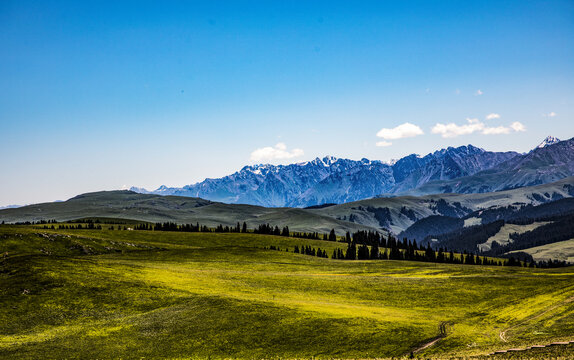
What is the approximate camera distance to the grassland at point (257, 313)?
60.0 m

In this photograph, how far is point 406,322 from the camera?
6862 centimetres

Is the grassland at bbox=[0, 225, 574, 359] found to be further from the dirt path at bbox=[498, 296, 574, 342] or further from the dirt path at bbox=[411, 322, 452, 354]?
the dirt path at bbox=[411, 322, 452, 354]

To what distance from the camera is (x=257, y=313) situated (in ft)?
240

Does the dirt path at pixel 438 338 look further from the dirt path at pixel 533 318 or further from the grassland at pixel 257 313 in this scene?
the dirt path at pixel 533 318

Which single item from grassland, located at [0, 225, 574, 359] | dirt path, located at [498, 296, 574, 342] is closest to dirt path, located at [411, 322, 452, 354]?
grassland, located at [0, 225, 574, 359]

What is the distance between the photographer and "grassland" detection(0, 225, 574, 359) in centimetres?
6000

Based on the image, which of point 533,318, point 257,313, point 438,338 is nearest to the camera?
point 438,338

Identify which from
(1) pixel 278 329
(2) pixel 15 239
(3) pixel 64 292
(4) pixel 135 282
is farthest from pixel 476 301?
(2) pixel 15 239

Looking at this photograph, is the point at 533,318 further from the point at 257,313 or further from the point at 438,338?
the point at 257,313

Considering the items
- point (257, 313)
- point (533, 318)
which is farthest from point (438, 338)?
point (257, 313)

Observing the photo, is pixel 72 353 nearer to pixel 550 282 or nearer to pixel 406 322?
pixel 406 322

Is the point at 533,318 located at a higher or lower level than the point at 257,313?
higher

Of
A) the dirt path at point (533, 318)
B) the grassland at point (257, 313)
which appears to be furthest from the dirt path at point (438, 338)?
the dirt path at point (533, 318)

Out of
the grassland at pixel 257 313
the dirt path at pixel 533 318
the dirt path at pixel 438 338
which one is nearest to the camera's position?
the dirt path at pixel 438 338
